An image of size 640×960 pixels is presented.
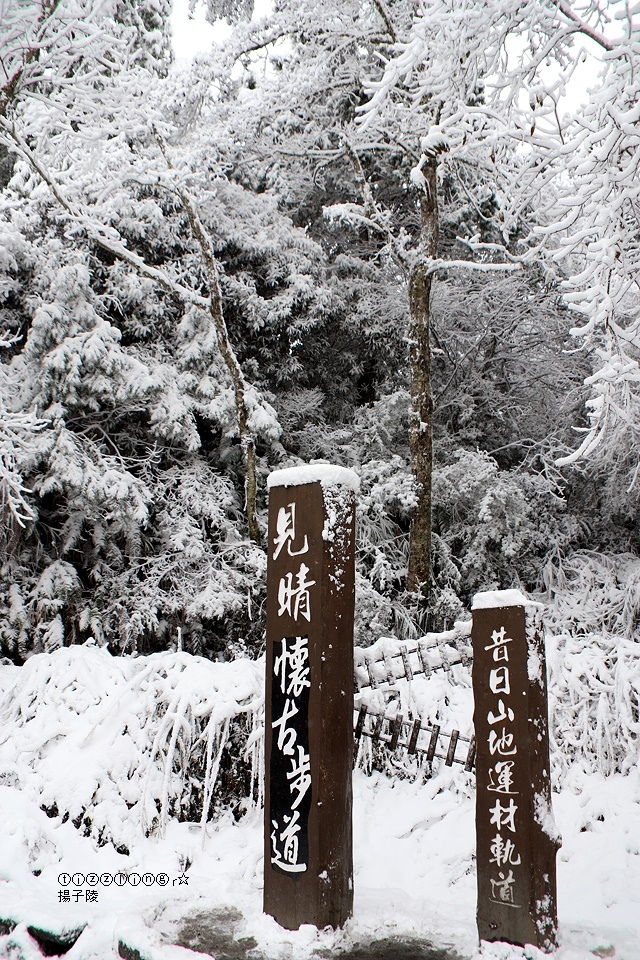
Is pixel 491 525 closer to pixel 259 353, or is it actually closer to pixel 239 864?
pixel 259 353

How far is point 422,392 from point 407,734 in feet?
15.2

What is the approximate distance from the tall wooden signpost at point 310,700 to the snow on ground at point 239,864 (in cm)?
21

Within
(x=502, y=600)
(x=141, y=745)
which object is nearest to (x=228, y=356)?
(x=141, y=745)

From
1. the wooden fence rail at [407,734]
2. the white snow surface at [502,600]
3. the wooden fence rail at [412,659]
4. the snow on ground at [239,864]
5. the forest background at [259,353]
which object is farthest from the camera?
the forest background at [259,353]

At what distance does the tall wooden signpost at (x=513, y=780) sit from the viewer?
359cm

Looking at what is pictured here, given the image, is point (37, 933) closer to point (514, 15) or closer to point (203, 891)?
point (203, 891)

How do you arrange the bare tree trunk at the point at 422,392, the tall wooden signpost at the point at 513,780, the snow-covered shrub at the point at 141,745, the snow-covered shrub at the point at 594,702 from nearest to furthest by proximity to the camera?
the tall wooden signpost at the point at 513,780 < the snow-covered shrub at the point at 141,745 < the snow-covered shrub at the point at 594,702 < the bare tree trunk at the point at 422,392

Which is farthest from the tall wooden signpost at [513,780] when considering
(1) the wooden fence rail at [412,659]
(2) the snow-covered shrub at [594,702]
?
(1) the wooden fence rail at [412,659]

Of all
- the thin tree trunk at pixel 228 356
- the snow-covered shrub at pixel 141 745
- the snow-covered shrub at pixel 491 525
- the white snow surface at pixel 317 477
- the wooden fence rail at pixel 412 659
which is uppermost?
the thin tree trunk at pixel 228 356

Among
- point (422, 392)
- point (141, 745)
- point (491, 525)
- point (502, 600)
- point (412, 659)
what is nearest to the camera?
point (502, 600)

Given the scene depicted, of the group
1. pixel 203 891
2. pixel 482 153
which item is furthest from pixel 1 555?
pixel 482 153

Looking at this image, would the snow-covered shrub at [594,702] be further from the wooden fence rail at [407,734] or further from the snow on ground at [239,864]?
the wooden fence rail at [407,734]

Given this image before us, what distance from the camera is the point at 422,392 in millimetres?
9438

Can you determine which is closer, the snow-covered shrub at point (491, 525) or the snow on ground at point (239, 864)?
the snow on ground at point (239, 864)
